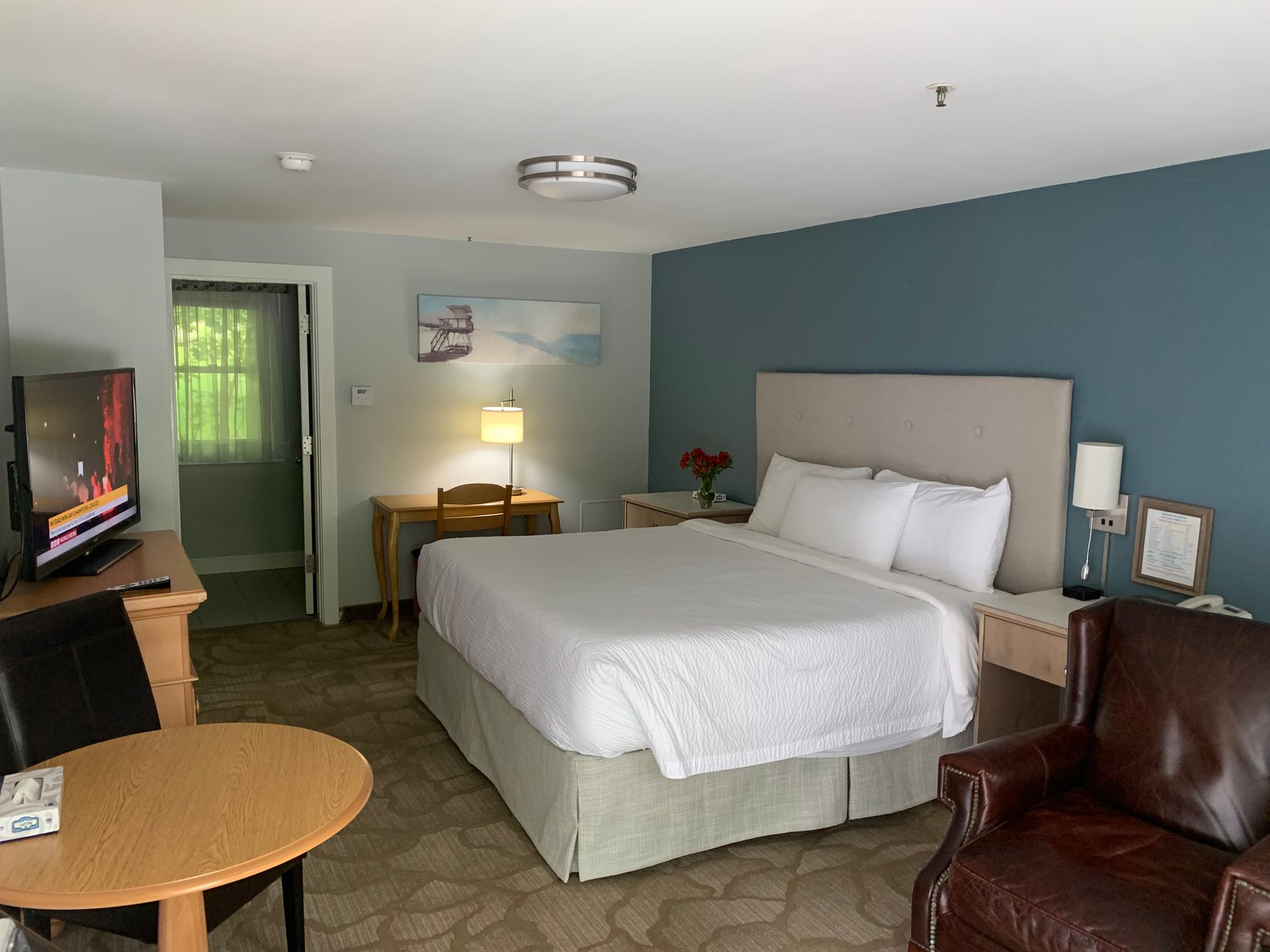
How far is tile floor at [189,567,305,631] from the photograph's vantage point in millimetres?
5586

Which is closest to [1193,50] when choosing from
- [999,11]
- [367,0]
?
[999,11]

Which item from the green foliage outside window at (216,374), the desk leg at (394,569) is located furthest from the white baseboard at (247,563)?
the desk leg at (394,569)

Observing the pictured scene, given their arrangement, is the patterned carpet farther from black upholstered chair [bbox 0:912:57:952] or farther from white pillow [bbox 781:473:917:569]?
black upholstered chair [bbox 0:912:57:952]

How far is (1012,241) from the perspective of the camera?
12.5 ft

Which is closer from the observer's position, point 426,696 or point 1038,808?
point 1038,808

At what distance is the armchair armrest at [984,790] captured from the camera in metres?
2.26

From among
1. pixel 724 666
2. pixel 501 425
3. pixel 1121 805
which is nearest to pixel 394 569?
pixel 501 425

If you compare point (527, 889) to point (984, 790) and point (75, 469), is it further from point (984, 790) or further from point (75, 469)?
point (75, 469)

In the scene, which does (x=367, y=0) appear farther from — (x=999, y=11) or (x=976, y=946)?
(x=976, y=946)

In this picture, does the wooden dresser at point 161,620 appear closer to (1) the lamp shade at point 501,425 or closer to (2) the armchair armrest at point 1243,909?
(2) the armchair armrest at point 1243,909

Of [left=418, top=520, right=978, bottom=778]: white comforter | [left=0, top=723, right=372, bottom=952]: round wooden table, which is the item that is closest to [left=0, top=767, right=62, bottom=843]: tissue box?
[left=0, top=723, right=372, bottom=952]: round wooden table

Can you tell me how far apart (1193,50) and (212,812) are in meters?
2.55

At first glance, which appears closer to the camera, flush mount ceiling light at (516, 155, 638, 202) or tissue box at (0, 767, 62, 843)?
tissue box at (0, 767, 62, 843)

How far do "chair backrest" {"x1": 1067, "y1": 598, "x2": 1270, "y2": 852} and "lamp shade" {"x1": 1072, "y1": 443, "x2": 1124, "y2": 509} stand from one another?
0.79 m
